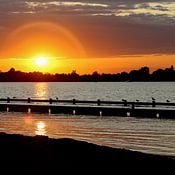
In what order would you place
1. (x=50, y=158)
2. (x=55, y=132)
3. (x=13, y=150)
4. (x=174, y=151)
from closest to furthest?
(x=50, y=158), (x=13, y=150), (x=174, y=151), (x=55, y=132)

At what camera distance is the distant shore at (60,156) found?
13.4 meters

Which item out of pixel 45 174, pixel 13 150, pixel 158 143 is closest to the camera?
pixel 45 174

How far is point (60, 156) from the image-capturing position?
562 inches

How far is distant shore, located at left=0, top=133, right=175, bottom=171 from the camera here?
1345 cm

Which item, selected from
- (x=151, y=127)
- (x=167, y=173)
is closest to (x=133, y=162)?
(x=167, y=173)

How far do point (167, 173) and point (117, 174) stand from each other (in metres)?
1.45

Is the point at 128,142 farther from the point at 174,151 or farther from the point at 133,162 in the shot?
the point at 133,162

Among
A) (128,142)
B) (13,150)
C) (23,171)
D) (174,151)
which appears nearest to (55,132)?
(128,142)

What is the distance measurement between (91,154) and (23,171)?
9.72 ft

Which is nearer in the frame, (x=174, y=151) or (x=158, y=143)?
(x=174, y=151)

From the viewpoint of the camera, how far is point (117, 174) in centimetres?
1270

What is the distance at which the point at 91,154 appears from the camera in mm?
14953

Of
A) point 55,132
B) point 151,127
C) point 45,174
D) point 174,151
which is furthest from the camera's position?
point 151,127

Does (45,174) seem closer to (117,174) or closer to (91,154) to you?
(117,174)
